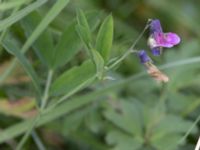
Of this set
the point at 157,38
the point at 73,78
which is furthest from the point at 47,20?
the point at 157,38

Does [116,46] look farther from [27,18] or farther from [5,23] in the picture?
[5,23]

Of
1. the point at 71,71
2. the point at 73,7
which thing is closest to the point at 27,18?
the point at 71,71

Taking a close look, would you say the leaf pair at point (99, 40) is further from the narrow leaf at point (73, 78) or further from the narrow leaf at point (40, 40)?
the narrow leaf at point (40, 40)

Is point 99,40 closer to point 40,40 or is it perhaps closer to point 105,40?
point 105,40

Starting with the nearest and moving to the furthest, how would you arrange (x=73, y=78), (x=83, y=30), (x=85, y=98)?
1. (x=83, y=30)
2. (x=73, y=78)
3. (x=85, y=98)

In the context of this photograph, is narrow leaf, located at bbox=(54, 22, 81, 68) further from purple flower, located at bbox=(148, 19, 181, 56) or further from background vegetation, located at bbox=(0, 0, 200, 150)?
purple flower, located at bbox=(148, 19, 181, 56)

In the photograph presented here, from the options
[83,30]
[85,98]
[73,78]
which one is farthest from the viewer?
[85,98]

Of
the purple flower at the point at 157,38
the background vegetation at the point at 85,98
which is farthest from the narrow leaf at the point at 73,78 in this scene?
the purple flower at the point at 157,38

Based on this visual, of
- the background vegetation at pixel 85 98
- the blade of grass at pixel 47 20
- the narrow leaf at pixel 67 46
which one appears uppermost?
the blade of grass at pixel 47 20
